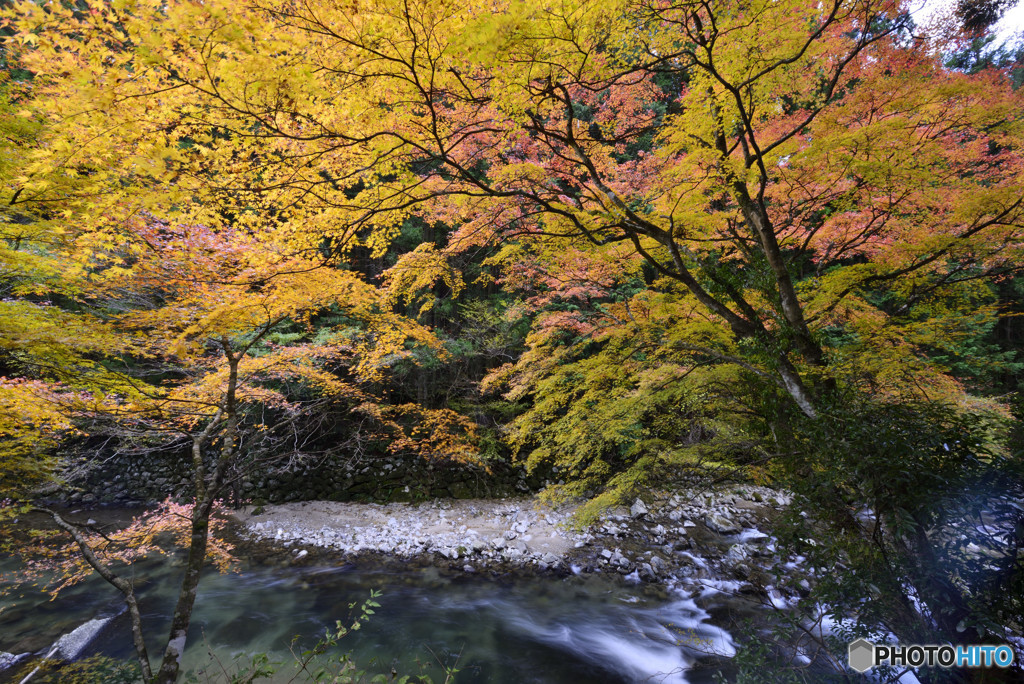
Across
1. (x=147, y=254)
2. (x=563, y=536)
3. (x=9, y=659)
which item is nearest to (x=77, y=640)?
(x=9, y=659)

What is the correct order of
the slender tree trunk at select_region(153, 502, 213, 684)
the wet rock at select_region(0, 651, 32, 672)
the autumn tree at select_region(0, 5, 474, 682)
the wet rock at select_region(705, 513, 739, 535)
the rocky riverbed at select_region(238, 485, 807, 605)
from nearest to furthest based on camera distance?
1. the autumn tree at select_region(0, 5, 474, 682)
2. the slender tree trunk at select_region(153, 502, 213, 684)
3. the wet rock at select_region(0, 651, 32, 672)
4. the rocky riverbed at select_region(238, 485, 807, 605)
5. the wet rock at select_region(705, 513, 739, 535)

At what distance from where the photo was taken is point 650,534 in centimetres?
793

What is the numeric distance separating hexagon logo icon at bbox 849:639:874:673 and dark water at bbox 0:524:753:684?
1966 mm

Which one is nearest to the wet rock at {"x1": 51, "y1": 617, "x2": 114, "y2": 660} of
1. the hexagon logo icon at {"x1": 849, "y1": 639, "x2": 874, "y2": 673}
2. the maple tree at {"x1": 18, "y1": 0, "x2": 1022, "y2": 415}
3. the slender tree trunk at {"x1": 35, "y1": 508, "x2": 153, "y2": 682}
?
the slender tree trunk at {"x1": 35, "y1": 508, "x2": 153, "y2": 682}

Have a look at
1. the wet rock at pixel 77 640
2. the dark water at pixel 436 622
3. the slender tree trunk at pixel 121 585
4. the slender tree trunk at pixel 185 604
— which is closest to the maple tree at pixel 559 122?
the slender tree trunk at pixel 185 604

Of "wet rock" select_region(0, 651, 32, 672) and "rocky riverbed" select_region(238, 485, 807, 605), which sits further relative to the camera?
"rocky riverbed" select_region(238, 485, 807, 605)

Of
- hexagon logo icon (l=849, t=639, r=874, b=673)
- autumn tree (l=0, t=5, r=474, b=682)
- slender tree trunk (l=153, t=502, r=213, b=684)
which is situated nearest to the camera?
autumn tree (l=0, t=5, r=474, b=682)

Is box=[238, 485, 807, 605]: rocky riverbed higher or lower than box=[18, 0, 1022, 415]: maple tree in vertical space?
lower

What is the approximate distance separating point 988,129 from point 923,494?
221 inches

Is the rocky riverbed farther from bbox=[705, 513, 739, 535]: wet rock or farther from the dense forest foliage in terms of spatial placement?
the dense forest foliage

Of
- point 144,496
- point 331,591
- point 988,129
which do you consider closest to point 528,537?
point 331,591

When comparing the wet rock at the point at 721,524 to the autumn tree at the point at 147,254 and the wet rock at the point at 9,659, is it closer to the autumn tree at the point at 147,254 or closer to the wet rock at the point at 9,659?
the autumn tree at the point at 147,254

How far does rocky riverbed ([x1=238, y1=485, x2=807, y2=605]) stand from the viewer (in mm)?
6703

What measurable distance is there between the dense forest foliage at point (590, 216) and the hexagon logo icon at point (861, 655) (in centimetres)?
25
